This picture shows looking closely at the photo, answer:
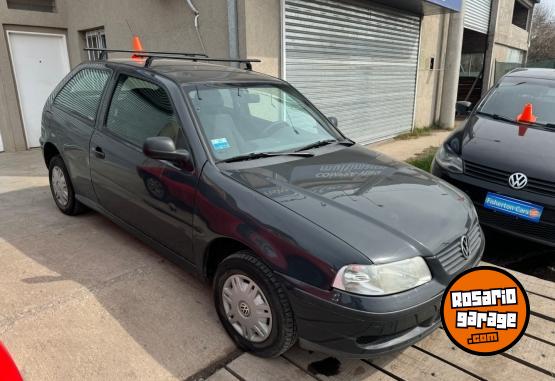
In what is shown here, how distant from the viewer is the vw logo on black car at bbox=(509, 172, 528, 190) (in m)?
3.73

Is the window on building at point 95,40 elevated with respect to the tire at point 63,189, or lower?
elevated

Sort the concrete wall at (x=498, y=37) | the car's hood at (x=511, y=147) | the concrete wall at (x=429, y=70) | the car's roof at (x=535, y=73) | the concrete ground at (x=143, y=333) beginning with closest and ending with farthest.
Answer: the concrete ground at (x=143, y=333), the car's hood at (x=511, y=147), the car's roof at (x=535, y=73), the concrete wall at (x=429, y=70), the concrete wall at (x=498, y=37)

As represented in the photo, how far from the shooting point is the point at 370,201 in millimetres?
2520

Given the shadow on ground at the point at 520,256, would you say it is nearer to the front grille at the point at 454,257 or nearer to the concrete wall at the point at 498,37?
the front grille at the point at 454,257

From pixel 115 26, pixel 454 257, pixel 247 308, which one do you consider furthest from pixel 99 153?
pixel 115 26

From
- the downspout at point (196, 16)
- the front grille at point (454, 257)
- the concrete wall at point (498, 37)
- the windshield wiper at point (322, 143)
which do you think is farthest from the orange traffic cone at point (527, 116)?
the concrete wall at point (498, 37)

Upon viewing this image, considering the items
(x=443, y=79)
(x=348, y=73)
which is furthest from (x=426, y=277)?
(x=443, y=79)

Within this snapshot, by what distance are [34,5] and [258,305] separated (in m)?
8.35

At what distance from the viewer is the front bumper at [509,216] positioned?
360cm

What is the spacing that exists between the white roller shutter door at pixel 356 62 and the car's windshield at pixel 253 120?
319 centimetres

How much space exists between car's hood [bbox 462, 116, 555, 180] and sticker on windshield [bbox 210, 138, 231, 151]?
2.52 metres

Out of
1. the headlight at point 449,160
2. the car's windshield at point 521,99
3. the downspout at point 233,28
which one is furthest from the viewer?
the downspout at point 233,28

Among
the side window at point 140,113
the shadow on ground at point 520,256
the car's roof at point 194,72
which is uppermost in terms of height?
the car's roof at point 194,72

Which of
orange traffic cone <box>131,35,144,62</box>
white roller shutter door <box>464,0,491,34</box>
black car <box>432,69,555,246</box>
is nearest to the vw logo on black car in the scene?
black car <box>432,69,555,246</box>
